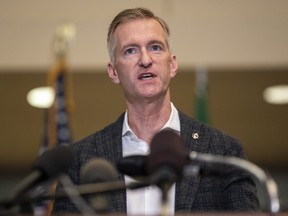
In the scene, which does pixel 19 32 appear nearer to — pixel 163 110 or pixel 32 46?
pixel 32 46

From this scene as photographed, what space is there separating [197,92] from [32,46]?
1.97m

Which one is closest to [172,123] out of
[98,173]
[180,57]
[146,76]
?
[146,76]

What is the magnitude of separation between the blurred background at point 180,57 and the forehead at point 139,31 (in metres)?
4.33

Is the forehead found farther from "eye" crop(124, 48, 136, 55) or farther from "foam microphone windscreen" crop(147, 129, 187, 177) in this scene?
"foam microphone windscreen" crop(147, 129, 187, 177)

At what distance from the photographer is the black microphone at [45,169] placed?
5.74ft

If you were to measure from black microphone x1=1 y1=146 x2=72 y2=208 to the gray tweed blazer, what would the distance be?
0.76 metres

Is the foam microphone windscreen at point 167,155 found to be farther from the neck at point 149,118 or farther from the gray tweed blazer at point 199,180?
the neck at point 149,118

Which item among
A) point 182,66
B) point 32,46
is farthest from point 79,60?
point 182,66

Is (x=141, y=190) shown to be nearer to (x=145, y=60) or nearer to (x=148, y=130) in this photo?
(x=148, y=130)

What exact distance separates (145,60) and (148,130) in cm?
33

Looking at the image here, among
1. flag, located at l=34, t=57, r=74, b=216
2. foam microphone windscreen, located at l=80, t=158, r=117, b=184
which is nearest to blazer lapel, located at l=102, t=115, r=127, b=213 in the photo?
foam microphone windscreen, located at l=80, t=158, r=117, b=184

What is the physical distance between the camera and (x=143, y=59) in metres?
2.93

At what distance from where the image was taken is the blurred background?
7664 millimetres

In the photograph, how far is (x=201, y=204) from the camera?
9.11ft
